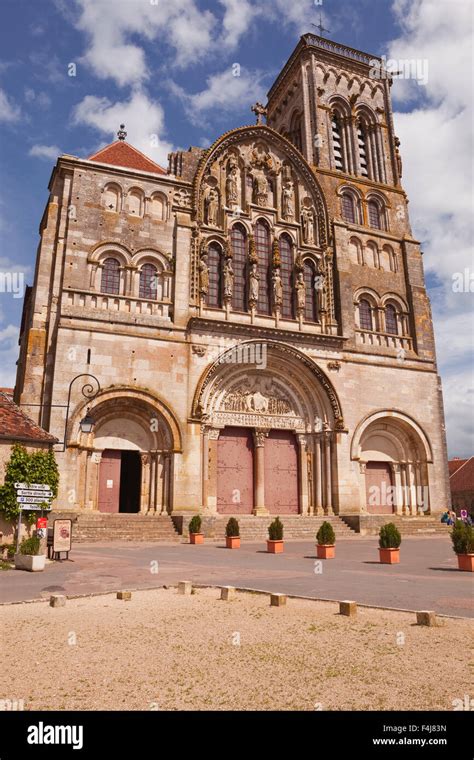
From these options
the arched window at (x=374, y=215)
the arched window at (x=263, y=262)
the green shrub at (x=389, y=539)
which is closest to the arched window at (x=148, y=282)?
the arched window at (x=263, y=262)

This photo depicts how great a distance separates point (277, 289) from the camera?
26859mm

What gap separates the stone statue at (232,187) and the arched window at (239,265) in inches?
51.9

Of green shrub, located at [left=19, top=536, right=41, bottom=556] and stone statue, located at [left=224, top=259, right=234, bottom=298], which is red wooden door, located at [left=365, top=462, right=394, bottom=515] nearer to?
stone statue, located at [left=224, top=259, right=234, bottom=298]

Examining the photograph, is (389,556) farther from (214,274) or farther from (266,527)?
(214,274)

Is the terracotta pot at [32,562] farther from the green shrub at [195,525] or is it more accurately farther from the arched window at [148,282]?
the arched window at [148,282]

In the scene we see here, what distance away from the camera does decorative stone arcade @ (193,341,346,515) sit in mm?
24453

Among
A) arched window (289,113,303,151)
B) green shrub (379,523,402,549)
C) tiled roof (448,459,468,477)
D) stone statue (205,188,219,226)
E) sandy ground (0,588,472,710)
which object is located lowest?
sandy ground (0,588,472,710)

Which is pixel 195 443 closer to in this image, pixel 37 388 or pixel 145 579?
pixel 37 388

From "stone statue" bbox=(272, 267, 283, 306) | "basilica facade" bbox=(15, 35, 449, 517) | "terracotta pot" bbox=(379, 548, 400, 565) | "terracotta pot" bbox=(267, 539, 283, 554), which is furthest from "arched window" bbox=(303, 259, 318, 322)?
"terracotta pot" bbox=(379, 548, 400, 565)

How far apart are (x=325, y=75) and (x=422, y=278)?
14.8 metres

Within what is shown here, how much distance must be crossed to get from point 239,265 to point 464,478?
36172 mm

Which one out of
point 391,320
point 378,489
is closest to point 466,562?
point 378,489

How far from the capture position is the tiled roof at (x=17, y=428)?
16.6 m

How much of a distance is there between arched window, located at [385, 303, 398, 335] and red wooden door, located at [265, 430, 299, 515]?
8.69 m
